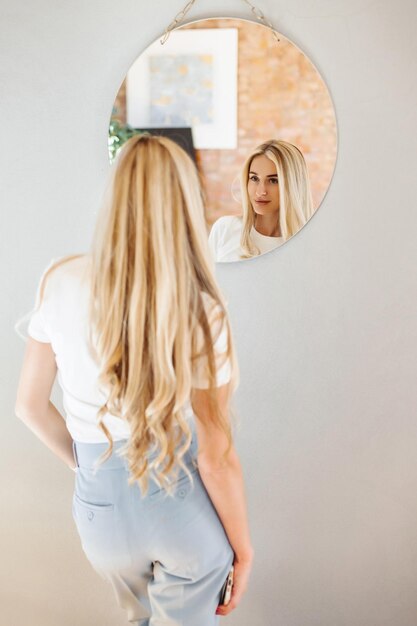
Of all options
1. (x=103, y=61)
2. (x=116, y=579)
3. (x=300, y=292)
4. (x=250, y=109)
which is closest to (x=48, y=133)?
(x=103, y=61)

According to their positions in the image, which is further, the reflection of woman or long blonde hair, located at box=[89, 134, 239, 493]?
the reflection of woman

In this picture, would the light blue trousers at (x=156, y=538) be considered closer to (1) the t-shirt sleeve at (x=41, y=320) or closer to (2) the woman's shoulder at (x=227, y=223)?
(1) the t-shirt sleeve at (x=41, y=320)

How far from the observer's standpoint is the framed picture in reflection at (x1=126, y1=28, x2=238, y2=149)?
1892 millimetres

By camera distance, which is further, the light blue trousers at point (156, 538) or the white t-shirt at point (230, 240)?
the white t-shirt at point (230, 240)

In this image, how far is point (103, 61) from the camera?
1.94 metres

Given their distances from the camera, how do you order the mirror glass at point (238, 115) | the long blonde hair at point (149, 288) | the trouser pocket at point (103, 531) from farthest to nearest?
the mirror glass at point (238, 115) < the trouser pocket at point (103, 531) < the long blonde hair at point (149, 288)

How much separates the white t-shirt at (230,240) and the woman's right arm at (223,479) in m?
0.60

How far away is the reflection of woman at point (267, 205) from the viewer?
191cm

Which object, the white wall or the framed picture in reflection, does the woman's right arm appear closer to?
the white wall

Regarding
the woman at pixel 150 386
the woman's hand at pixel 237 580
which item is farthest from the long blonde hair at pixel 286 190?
the woman's hand at pixel 237 580

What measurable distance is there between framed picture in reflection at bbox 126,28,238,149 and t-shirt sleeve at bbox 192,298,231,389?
0.69 meters

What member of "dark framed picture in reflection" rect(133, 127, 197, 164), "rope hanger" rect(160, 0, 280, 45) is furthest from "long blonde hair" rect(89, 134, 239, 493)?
"rope hanger" rect(160, 0, 280, 45)

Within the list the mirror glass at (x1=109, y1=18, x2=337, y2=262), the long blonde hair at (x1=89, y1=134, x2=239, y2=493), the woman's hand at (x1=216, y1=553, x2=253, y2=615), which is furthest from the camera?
the mirror glass at (x1=109, y1=18, x2=337, y2=262)

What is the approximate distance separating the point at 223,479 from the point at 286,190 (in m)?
0.84
